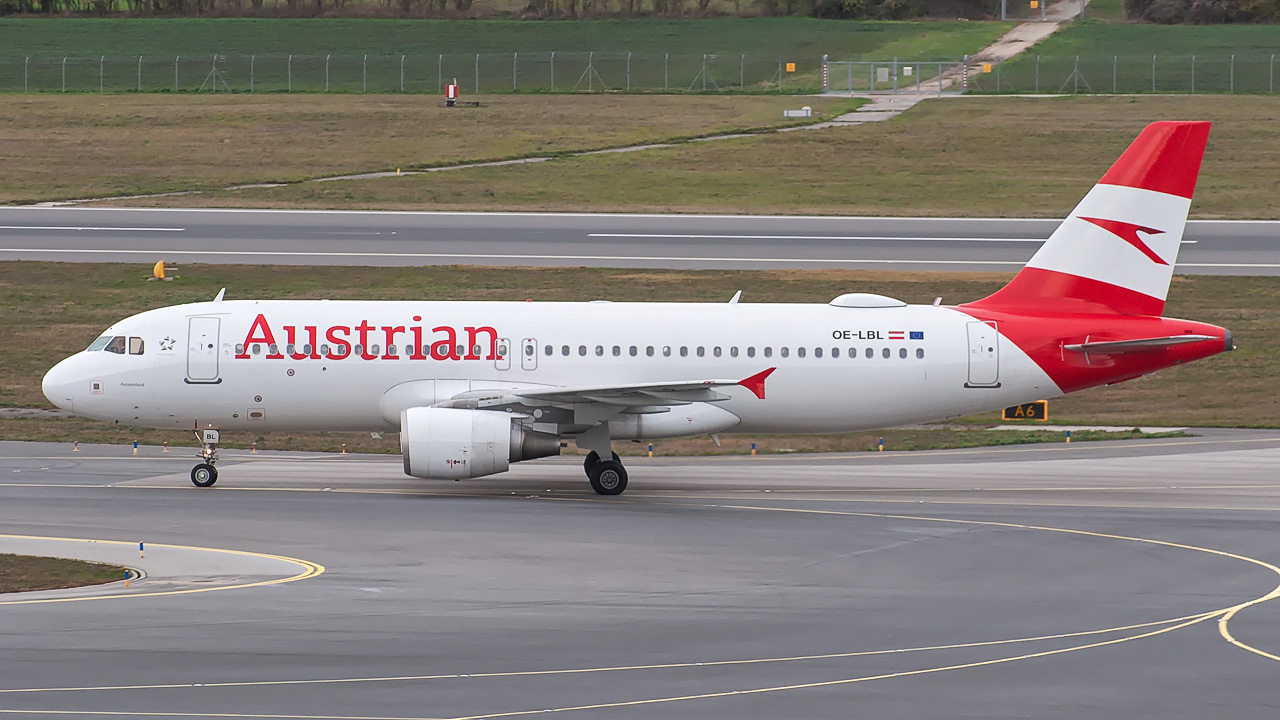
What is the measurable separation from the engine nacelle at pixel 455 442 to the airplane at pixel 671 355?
49 centimetres

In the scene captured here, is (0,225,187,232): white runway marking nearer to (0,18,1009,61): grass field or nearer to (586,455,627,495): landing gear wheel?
(586,455,627,495): landing gear wheel

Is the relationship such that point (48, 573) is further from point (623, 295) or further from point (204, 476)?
point (623, 295)

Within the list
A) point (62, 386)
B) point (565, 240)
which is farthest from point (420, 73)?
point (62, 386)

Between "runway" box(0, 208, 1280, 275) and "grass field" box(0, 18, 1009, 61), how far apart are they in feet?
155

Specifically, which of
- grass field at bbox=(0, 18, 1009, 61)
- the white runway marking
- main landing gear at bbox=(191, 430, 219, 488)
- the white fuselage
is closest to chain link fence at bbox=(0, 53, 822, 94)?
grass field at bbox=(0, 18, 1009, 61)

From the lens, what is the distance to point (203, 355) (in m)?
33.1

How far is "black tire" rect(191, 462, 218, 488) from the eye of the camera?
1291 inches

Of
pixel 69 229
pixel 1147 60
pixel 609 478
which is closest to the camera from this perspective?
pixel 609 478

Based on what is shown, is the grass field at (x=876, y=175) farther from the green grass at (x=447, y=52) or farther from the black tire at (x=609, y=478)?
the black tire at (x=609, y=478)

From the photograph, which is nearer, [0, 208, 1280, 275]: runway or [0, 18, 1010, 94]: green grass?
[0, 208, 1280, 275]: runway

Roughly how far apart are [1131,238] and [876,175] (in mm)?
41344

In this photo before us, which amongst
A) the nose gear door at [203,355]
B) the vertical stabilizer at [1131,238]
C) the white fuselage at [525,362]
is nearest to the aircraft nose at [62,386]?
the white fuselage at [525,362]

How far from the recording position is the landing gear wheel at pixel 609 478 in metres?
32.8

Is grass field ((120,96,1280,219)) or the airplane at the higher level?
grass field ((120,96,1280,219))
